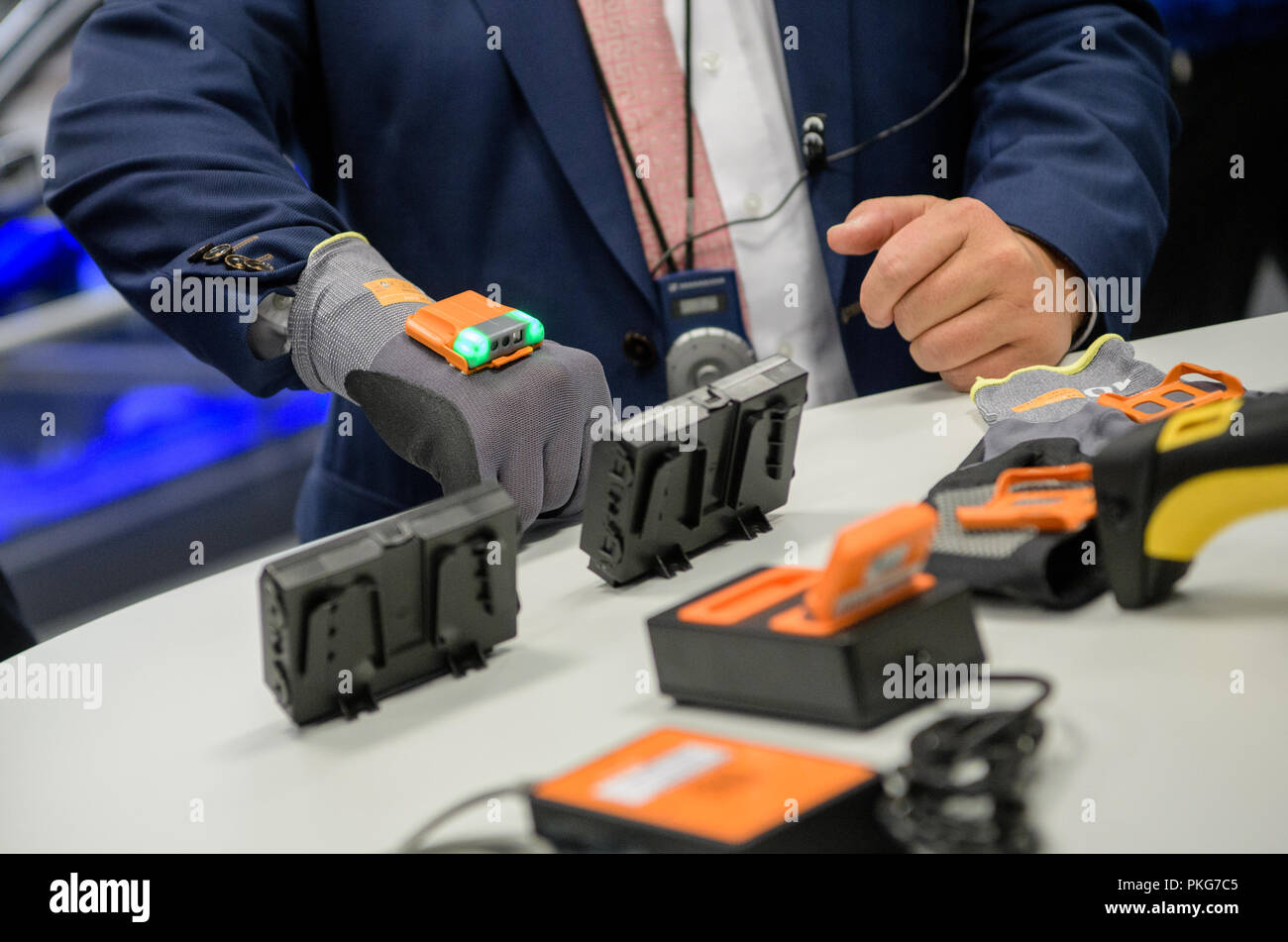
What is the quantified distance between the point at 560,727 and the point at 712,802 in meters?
0.16

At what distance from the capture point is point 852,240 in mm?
1114

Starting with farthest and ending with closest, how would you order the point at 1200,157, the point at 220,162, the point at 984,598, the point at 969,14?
the point at 1200,157
the point at 969,14
the point at 220,162
the point at 984,598

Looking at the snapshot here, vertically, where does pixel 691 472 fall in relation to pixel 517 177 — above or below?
below

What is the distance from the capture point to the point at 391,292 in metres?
0.93

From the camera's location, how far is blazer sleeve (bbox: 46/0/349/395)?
1047mm

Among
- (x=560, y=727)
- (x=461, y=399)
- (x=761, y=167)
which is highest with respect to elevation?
(x=761, y=167)

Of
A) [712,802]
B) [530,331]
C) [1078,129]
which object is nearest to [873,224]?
[1078,129]

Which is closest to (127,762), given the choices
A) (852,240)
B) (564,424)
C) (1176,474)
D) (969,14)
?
(564,424)

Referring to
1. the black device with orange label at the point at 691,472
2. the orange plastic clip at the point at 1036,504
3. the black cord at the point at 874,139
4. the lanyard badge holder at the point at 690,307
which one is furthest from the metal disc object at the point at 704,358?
the orange plastic clip at the point at 1036,504

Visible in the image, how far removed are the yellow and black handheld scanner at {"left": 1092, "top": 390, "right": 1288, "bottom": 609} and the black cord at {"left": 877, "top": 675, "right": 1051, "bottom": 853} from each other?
5.4 inches

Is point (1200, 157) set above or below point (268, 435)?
above

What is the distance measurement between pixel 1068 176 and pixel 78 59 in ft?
3.23

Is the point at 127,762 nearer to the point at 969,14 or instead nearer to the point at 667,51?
the point at 667,51

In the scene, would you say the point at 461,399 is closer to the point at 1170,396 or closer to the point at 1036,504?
the point at 1036,504
